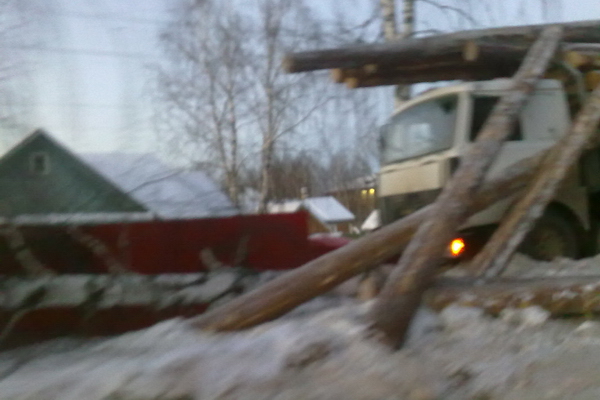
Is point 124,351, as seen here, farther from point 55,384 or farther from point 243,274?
point 243,274

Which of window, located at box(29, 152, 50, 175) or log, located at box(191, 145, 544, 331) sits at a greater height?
window, located at box(29, 152, 50, 175)

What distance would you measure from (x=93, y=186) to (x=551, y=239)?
4.96 meters

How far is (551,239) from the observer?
6883mm

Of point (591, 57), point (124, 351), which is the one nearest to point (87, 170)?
point (124, 351)

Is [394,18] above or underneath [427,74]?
above

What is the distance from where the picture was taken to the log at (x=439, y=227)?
13.6 ft

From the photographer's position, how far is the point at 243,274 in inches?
211

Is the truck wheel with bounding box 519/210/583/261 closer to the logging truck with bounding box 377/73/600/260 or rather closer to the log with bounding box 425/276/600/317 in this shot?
the logging truck with bounding box 377/73/600/260

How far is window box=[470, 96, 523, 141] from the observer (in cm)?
680

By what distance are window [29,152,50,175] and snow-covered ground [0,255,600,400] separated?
4.76 feet

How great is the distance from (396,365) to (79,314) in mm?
2588

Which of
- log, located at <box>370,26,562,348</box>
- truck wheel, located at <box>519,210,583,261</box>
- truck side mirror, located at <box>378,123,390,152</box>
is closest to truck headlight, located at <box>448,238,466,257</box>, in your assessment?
truck wheel, located at <box>519,210,583,261</box>

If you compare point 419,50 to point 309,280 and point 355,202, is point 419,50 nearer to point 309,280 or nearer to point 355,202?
point 309,280

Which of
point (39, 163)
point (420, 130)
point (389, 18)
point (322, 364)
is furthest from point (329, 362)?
point (389, 18)
